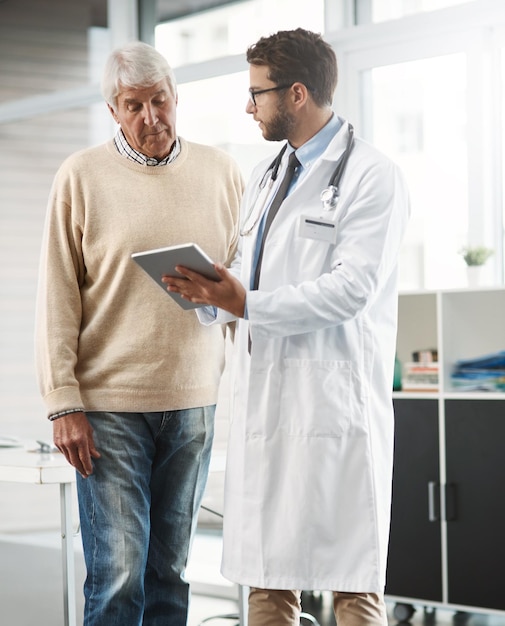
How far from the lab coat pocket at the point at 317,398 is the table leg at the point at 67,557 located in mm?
1071

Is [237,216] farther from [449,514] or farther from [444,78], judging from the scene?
[444,78]

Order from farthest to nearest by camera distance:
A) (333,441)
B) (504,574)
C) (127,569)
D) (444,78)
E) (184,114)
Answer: (184,114) → (444,78) → (504,574) → (127,569) → (333,441)

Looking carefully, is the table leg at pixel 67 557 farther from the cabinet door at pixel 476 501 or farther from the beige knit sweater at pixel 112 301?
the cabinet door at pixel 476 501

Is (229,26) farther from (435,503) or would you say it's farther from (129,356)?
(129,356)

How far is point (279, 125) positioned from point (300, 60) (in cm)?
15

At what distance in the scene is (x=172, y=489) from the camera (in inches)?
85.7

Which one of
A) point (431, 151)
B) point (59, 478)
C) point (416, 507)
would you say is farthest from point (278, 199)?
point (431, 151)

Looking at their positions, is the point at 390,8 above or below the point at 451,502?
above

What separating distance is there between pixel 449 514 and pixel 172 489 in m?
1.76

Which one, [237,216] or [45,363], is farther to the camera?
[237,216]

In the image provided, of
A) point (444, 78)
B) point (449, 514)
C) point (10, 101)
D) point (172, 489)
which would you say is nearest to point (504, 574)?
point (449, 514)

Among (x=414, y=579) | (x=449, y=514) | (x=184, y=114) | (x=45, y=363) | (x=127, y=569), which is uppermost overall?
(x=184, y=114)

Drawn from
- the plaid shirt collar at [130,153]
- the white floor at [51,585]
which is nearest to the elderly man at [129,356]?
the plaid shirt collar at [130,153]

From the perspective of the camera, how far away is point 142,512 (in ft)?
6.96
